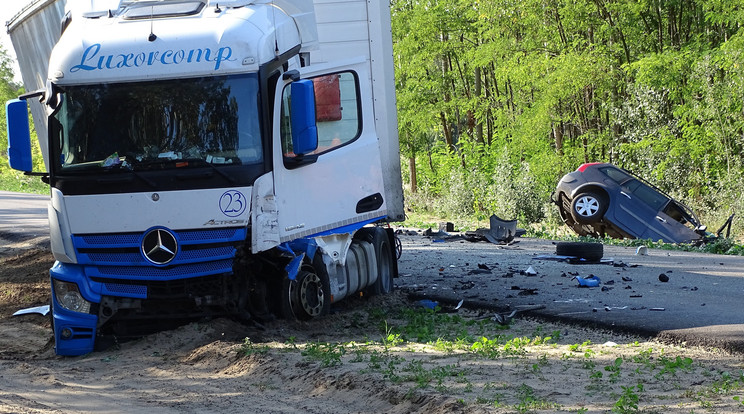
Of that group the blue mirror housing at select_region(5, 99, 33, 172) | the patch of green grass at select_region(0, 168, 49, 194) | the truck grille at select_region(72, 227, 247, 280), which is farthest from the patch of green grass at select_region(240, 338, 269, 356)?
the patch of green grass at select_region(0, 168, 49, 194)

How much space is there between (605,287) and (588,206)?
331 inches

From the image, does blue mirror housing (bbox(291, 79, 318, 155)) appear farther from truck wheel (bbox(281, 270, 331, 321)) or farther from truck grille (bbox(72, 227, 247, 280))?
truck wheel (bbox(281, 270, 331, 321))

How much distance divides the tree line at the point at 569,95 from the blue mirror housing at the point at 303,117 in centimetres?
1645

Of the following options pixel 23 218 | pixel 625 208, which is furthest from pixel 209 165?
pixel 23 218

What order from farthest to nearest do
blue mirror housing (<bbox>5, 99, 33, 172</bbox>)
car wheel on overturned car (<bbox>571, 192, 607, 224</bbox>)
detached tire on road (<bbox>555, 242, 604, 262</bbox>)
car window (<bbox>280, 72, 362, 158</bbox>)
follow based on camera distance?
car wheel on overturned car (<bbox>571, 192, 607, 224</bbox>) < detached tire on road (<bbox>555, 242, 604, 262</bbox>) < car window (<bbox>280, 72, 362, 158</bbox>) < blue mirror housing (<bbox>5, 99, 33, 172</bbox>)

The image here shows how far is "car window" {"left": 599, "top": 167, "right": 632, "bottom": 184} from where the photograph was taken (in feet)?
64.8

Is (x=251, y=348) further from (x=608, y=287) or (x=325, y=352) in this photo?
(x=608, y=287)

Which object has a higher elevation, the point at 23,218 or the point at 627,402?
the point at 23,218

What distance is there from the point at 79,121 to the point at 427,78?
30676mm

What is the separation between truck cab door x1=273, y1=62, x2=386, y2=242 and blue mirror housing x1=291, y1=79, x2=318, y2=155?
33 mm

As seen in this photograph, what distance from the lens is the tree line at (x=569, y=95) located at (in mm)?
24172

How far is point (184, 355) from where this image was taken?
8352 millimetres

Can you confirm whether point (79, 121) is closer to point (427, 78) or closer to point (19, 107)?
point (19, 107)

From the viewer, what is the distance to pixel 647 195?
63.9 ft
